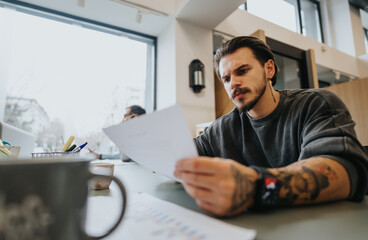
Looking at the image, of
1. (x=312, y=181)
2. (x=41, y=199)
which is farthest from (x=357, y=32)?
(x=41, y=199)

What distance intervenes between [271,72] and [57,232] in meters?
1.00

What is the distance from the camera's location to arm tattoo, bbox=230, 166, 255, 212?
32 centimetres

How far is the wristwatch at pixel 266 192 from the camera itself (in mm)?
350

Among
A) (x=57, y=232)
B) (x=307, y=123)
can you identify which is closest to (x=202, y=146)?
(x=307, y=123)

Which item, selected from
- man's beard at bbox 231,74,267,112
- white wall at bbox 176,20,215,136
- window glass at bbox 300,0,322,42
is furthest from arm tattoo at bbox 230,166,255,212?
window glass at bbox 300,0,322,42

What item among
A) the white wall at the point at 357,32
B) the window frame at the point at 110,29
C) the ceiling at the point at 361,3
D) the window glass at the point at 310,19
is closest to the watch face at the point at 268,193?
the window frame at the point at 110,29

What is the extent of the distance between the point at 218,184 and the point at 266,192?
92 mm

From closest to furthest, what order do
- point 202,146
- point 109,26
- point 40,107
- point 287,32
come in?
1. point 202,146
2. point 40,107
3. point 109,26
4. point 287,32

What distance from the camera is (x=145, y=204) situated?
0.38 metres

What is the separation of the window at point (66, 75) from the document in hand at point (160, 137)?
160 centimetres

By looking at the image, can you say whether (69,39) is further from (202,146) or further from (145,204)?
(145,204)

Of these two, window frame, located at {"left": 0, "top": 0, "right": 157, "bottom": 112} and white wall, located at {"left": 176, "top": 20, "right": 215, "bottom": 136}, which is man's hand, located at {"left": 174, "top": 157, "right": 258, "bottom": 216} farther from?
window frame, located at {"left": 0, "top": 0, "right": 157, "bottom": 112}

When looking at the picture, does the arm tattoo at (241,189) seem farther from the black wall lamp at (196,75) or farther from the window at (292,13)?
the window at (292,13)

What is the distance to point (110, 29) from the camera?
7.59ft
